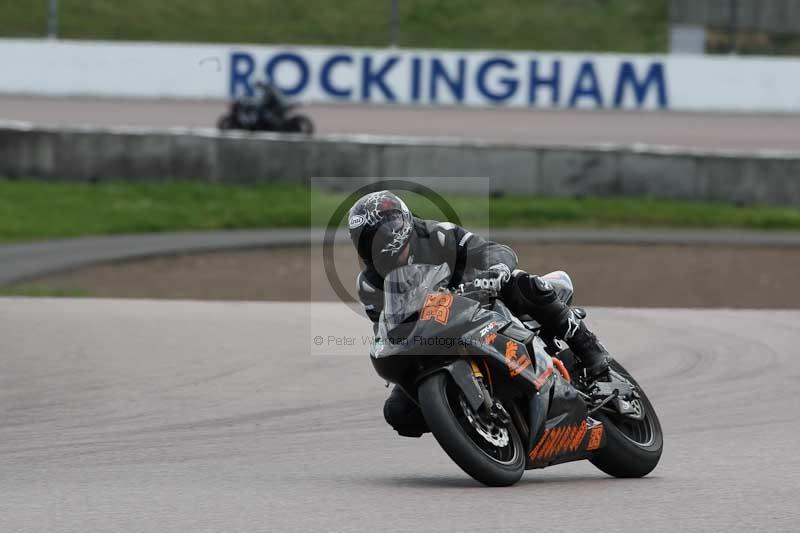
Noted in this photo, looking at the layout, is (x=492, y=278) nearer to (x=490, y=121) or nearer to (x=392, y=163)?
(x=392, y=163)

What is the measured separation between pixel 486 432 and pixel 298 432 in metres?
1.98

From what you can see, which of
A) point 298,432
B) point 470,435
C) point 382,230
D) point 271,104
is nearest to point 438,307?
point 382,230

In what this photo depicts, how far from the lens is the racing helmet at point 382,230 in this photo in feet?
17.7

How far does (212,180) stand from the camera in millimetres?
20094

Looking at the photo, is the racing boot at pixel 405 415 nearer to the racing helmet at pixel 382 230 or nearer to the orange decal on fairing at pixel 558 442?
the orange decal on fairing at pixel 558 442

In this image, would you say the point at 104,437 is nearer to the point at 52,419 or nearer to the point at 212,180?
the point at 52,419

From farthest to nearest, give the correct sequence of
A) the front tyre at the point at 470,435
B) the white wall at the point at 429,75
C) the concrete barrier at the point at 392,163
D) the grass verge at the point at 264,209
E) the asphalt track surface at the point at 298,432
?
the white wall at the point at 429,75 < the concrete barrier at the point at 392,163 < the grass verge at the point at 264,209 < the front tyre at the point at 470,435 < the asphalt track surface at the point at 298,432

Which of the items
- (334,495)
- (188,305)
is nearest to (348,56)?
(188,305)

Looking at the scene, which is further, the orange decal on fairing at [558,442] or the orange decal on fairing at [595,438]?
the orange decal on fairing at [595,438]

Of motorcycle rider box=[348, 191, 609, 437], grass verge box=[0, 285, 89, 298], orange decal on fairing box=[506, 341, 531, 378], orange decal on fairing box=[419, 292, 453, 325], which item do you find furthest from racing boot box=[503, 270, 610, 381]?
grass verge box=[0, 285, 89, 298]

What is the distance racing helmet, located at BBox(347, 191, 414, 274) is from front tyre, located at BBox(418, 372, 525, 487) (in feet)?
1.64

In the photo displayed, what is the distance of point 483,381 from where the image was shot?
5551 millimetres

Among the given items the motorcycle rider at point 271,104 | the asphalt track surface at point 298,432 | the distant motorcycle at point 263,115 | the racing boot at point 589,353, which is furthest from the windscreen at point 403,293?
the motorcycle rider at point 271,104

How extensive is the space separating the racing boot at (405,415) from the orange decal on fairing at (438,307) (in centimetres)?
53
